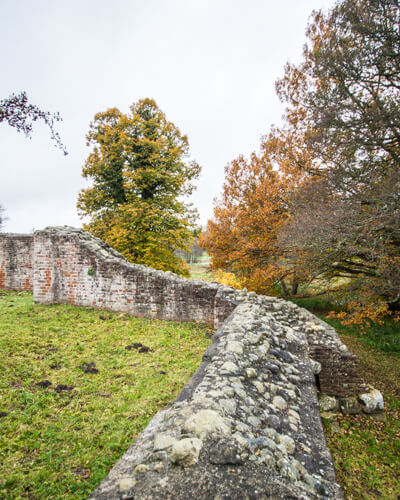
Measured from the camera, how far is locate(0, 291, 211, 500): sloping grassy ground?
2.63 m

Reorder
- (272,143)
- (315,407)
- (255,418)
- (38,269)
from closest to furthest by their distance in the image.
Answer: (255,418) → (315,407) → (38,269) → (272,143)

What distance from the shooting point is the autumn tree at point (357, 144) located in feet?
19.7

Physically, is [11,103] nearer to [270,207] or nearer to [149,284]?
[149,284]

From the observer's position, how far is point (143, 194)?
13727 millimetres

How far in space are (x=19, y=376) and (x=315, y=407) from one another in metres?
4.39

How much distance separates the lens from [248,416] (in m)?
2.18

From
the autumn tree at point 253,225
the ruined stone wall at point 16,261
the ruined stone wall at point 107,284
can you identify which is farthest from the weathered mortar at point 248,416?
the ruined stone wall at point 16,261

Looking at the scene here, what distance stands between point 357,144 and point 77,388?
26.9ft

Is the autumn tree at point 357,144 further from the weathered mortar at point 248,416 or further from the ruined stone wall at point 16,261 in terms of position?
the ruined stone wall at point 16,261

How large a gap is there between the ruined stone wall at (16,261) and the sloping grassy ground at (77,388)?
14.8 ft

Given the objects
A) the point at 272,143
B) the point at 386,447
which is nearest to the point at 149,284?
the point at 386,447

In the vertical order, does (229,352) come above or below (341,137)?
below

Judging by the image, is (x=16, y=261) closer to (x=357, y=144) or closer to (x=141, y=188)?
(x=141, y=188)

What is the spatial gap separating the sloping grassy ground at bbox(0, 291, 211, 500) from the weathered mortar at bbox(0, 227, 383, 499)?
2.40ft
